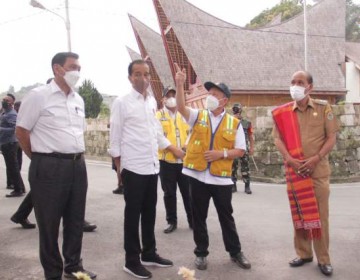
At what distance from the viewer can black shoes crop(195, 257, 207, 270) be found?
4082 mm

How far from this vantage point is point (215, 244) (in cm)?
489

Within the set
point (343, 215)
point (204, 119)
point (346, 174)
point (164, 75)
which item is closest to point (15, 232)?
point (204, 119)

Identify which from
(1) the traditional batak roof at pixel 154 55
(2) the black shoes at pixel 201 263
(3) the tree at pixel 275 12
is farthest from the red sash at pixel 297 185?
(3) the tree at pixel 275 12

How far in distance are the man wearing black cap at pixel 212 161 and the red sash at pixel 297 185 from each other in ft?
1.47

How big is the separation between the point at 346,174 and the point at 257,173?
219 centimetres

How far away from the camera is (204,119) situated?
4.09 meters

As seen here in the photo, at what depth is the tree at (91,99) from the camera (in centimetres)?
3470

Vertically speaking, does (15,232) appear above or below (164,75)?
below

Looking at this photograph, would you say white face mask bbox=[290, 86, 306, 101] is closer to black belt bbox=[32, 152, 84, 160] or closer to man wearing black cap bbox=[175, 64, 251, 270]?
man wearing black cap bbox=[175, 64, 251, 270]

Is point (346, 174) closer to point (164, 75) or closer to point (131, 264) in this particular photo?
point (131, 264)

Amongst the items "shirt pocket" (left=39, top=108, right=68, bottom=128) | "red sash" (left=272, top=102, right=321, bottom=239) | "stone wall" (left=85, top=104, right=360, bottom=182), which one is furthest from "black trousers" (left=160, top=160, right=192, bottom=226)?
"stone wall" (left=85, top=104, right=360, bottom=182)

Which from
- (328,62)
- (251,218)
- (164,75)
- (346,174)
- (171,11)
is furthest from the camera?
(164,75)

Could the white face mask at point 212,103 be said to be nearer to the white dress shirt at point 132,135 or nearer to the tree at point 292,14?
the white dress shirt at point 132,135

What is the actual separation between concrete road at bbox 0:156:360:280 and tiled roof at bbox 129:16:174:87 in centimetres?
1714
